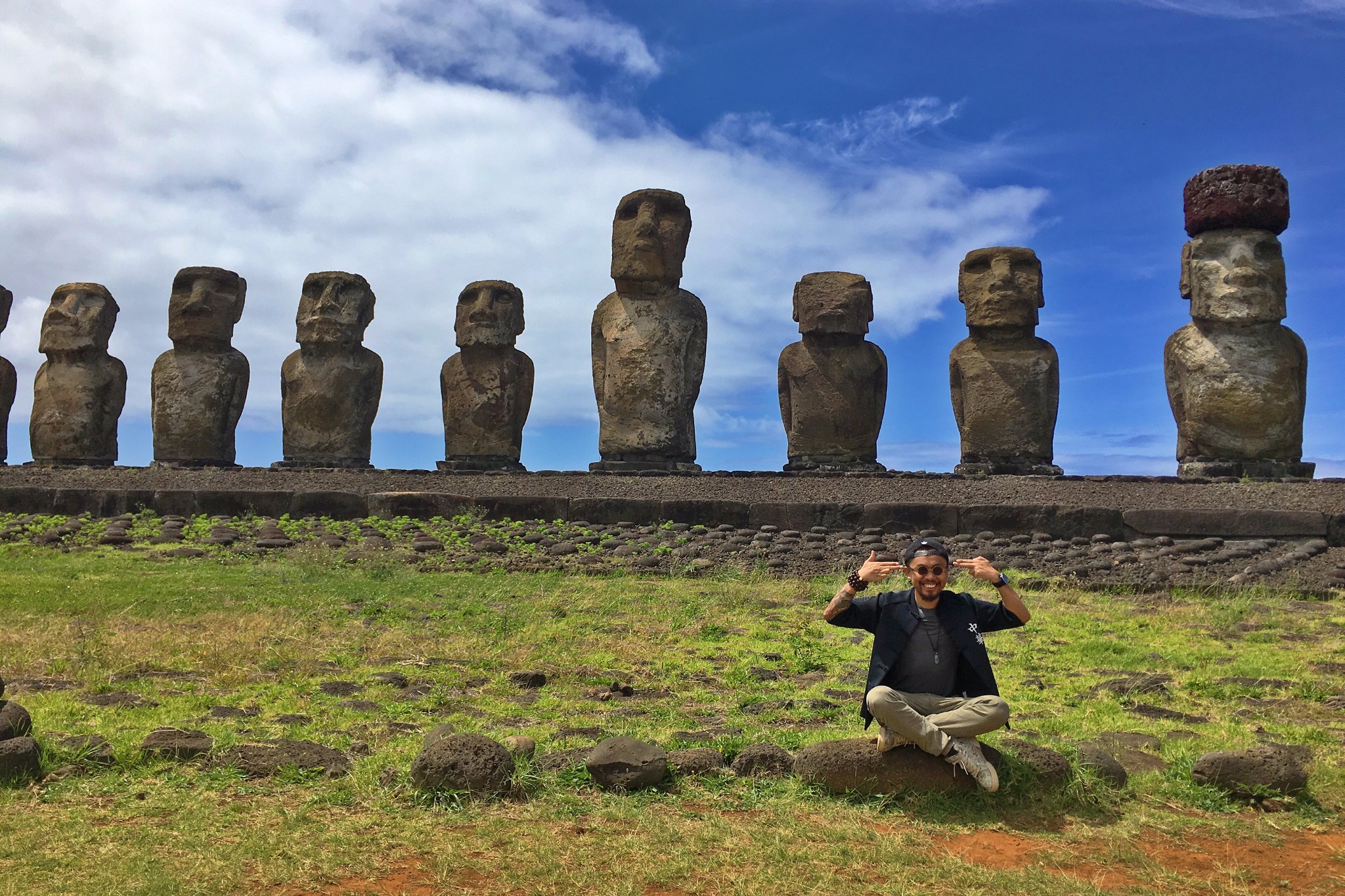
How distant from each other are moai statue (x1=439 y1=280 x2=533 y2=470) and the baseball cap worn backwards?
509 inches

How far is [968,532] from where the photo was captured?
484 inches

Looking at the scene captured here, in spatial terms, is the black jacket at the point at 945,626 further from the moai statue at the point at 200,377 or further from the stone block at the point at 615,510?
the moai statue at the point at 200,377

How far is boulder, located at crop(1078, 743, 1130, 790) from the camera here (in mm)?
4617

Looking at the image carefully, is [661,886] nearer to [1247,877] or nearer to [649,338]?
[1247,877]

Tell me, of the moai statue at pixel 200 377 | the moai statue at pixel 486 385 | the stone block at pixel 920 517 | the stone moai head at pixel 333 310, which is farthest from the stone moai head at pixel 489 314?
the stone block at pixel 920 517

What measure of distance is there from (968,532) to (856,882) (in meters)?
8.96

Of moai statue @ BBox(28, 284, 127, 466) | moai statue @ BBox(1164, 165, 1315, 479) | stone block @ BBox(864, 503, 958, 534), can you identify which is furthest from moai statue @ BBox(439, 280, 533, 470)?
moai statue @ BBox(1164, 165, 1315, 479)

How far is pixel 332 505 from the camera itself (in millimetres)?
14070

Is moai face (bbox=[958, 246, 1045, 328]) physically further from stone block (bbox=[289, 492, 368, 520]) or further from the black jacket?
the black jacket

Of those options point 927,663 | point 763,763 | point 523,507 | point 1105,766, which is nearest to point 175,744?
point 763,763

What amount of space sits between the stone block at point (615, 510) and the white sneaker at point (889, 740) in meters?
8.58

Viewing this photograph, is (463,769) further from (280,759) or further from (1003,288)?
(1003,288)

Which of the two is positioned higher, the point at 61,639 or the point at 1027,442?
the point at 1027,442

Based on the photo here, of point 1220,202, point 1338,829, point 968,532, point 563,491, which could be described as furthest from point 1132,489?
point 1338,829
